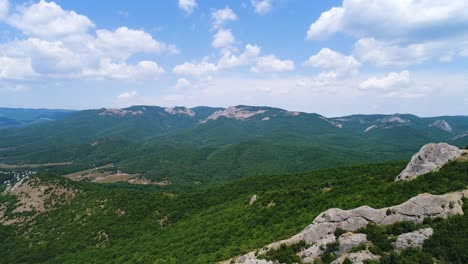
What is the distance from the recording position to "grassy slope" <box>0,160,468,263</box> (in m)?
41.3

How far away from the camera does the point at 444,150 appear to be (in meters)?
44.7

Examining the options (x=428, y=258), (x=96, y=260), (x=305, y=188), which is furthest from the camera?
(x=96, y=260)

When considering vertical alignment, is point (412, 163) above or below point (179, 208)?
above

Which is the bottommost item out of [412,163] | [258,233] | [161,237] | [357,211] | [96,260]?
[96,260]

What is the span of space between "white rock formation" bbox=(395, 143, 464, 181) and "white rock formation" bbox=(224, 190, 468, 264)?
464 inches

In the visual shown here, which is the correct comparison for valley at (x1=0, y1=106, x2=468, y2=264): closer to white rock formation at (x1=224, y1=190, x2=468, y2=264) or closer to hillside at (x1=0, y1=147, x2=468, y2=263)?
hillside at (x1=0, y1=147, x2=468, y2=263)

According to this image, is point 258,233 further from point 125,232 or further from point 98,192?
point 98,192

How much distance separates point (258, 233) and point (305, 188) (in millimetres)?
16759

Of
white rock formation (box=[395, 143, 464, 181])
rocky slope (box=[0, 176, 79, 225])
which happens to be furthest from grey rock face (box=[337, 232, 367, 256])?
rocky slope (box=[0, 176, 79, 225])

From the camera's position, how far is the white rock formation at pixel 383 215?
28219mm

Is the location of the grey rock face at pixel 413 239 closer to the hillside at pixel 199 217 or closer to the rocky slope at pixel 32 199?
the hillside at pixel 199 217

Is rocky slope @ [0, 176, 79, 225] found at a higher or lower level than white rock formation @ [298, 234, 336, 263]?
lower

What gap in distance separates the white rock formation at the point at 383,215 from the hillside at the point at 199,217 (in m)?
1.63

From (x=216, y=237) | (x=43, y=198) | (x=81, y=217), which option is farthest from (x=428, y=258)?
(x=43, y=198)
